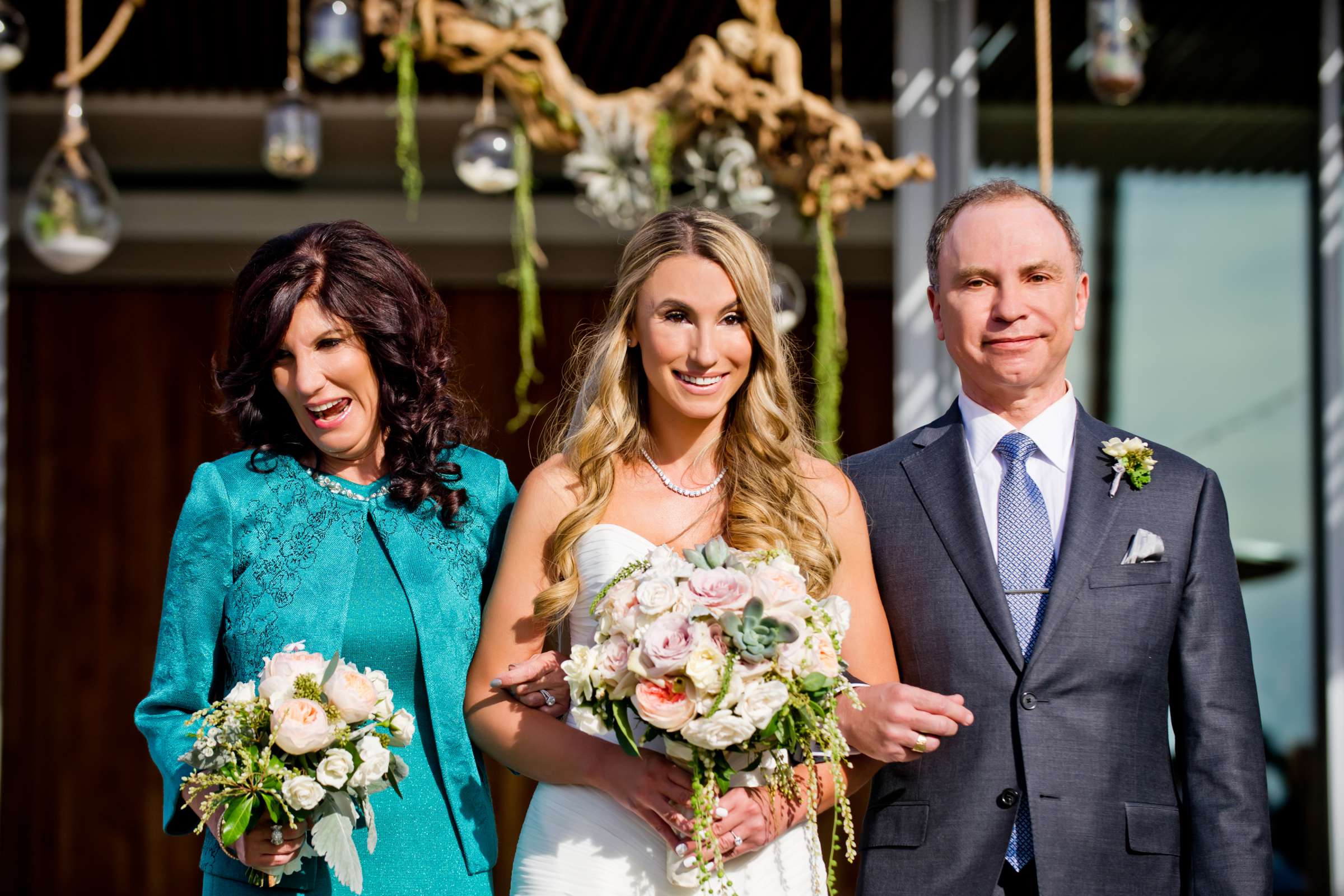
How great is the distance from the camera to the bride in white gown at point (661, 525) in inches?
99.3

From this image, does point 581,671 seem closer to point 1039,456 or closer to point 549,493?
point 549,493

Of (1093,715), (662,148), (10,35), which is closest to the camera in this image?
(1093,715)

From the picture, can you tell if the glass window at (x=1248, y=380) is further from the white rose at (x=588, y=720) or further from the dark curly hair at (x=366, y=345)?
the white rose at (x=588, y=720)

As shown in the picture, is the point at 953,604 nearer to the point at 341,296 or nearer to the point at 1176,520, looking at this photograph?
the point at 1176,520

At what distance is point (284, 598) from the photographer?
2.54m

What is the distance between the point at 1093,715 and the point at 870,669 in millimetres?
395

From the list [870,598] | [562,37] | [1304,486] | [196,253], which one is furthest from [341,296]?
[196,253]

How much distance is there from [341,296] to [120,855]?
5.78 meters

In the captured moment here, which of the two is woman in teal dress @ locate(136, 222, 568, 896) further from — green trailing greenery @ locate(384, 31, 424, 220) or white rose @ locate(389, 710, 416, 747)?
green trailing greenery @ locate(384, 31, 424, 220)

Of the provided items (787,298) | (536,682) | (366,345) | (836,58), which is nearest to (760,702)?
(536,682)

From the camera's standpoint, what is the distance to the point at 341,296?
259 centimetres

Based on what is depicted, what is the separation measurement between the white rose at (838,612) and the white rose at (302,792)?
0.86 meters

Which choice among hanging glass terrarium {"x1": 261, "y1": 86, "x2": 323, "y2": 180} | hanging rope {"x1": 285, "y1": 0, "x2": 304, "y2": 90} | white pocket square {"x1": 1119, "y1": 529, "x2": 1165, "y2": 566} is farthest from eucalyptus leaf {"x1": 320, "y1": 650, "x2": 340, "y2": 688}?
hanging rope {"x1": 285, "y1": 0, "x2": 304, "y2": 90}

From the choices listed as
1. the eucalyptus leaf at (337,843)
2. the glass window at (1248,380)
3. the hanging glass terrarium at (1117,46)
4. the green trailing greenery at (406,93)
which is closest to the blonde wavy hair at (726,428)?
the eucalyptus leaf at (337,843)
